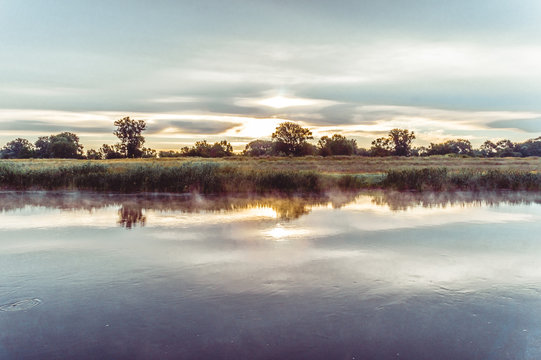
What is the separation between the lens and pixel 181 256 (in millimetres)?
9000

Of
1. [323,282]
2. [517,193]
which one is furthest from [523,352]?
[517,193]

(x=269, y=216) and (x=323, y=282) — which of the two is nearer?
(x=323, y=282)

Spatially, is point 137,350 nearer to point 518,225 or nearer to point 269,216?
point 269,216

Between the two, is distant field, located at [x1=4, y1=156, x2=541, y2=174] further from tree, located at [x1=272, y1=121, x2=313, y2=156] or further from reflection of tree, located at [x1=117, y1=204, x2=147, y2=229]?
tree, located at [x1=272, y1=121, x2=313, y2=156]

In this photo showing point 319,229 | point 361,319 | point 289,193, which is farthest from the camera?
point 289,193

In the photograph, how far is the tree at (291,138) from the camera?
7719 cm

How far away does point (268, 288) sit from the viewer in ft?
23.0

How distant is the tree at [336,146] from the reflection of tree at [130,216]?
63.3 metres

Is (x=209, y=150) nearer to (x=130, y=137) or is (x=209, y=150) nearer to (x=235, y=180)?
(x=130, y=137)

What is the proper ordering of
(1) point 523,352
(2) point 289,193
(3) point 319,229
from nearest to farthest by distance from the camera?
(1) point 523,352
(3) point 319,229
(2) point 289,193

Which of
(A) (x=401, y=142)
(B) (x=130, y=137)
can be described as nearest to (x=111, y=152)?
(B) (x=130, y=137)

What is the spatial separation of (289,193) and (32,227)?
11855 mm

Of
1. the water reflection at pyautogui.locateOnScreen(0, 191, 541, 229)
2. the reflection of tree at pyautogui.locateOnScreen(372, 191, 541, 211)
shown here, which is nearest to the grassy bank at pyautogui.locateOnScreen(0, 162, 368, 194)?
the water reflection at pyautogui.locateOnScreen(0, 191, 541, 229)

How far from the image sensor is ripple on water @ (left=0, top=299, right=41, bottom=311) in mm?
6090
